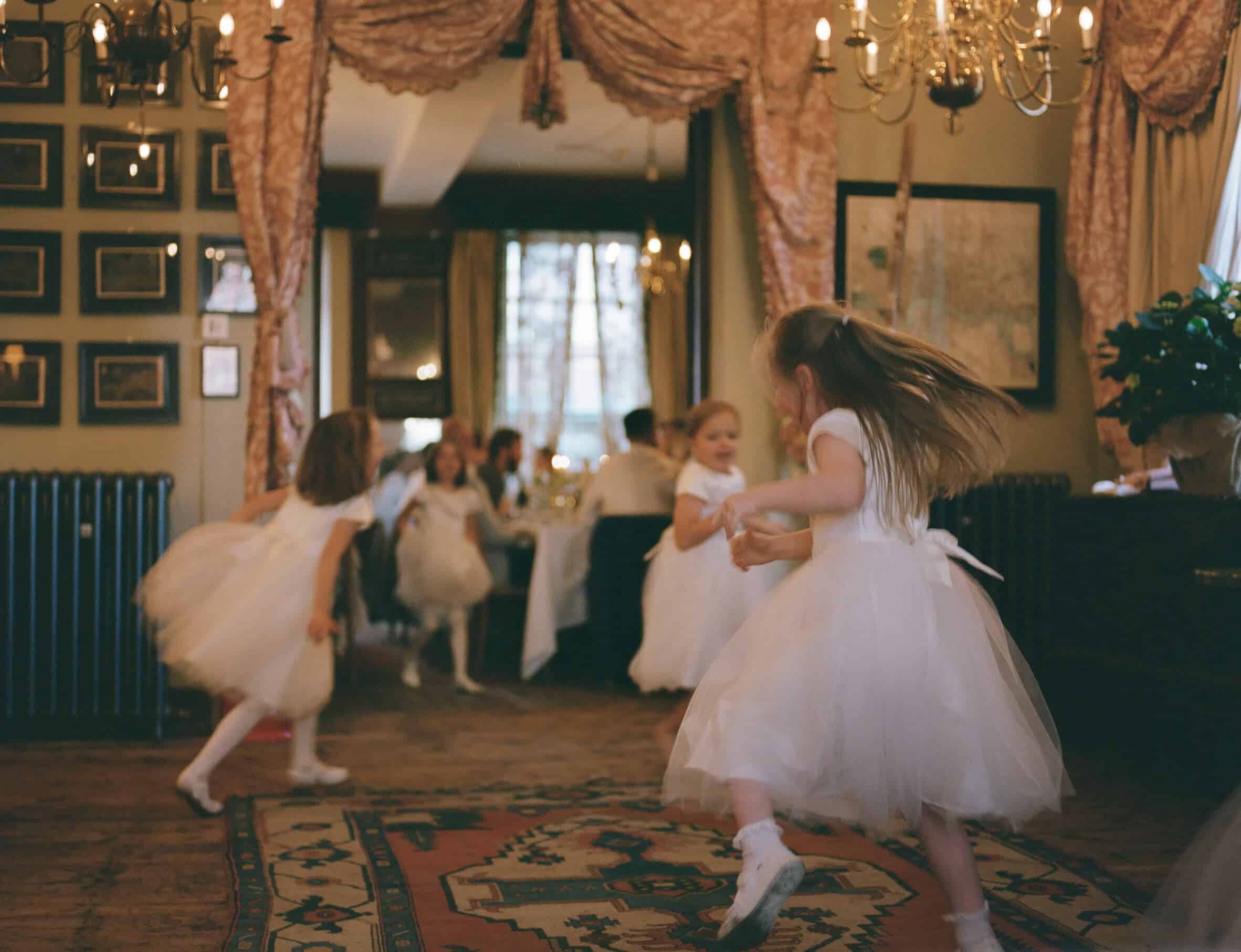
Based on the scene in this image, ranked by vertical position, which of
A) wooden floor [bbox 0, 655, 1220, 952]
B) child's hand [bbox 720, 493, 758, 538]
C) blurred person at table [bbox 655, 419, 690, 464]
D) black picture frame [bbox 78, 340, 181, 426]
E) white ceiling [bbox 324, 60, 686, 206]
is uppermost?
white ceiling [bbox 324, 60, 686, 206]

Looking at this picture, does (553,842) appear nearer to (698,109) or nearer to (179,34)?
(179,34)

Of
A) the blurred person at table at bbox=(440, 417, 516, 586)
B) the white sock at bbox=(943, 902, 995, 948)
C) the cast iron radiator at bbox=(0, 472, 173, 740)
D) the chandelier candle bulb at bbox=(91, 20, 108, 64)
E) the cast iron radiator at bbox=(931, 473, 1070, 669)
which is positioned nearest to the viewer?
the white sock at bbox=(943, 902, 995, 948)

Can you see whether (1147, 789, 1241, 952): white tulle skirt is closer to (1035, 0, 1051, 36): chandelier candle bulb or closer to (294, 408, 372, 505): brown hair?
(294, 408, 372, 505): brown hair

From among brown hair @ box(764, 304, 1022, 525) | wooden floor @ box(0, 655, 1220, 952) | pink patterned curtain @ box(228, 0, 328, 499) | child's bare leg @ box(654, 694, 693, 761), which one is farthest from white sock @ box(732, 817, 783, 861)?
pink patterned curtain @ box(228, 0, 328, 499)

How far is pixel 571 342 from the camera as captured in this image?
1173 cm

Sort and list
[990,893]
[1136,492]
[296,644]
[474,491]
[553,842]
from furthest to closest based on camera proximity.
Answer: [474,491] → [1136,492] → [296,644] → [553,842] → [990,893]

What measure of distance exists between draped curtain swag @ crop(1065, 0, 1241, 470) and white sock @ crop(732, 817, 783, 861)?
11.9ft

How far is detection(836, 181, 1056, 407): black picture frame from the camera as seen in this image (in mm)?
5578

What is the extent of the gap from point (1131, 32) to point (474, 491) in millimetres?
3594

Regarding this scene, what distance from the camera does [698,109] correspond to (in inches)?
214

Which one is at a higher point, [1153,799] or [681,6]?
[681,6]

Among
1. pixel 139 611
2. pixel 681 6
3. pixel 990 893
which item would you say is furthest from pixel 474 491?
pixel 990 893

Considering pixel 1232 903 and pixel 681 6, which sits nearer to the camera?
pixel 1232 903

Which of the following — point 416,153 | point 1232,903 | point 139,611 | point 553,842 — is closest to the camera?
point 1232,903
